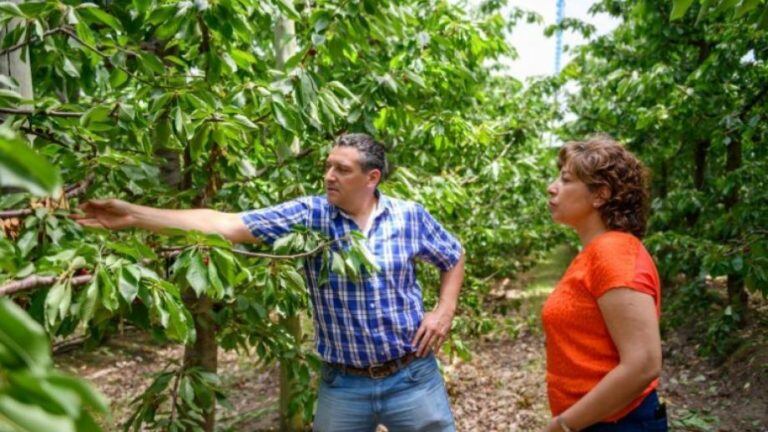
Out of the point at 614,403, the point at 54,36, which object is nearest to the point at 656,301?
the point at 614,403

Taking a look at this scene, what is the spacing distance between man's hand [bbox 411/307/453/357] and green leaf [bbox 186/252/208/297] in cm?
117

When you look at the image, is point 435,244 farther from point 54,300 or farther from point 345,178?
point 54,300

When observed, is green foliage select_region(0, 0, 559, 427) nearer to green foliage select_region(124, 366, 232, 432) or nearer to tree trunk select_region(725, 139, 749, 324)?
green foliage select_region(124, 366, 232, 432)

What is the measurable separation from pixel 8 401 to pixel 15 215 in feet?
5.27

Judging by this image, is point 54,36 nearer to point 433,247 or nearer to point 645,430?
point 433,247

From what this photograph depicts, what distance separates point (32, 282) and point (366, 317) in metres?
1.40

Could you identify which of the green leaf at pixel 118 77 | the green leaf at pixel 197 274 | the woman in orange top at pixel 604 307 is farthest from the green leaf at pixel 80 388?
the green leaf at pixel 118 77

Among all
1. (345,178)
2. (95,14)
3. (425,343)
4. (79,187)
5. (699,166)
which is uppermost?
(699,166)

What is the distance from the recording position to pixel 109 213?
2.13m

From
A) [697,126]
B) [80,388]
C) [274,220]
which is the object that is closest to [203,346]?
[274,220]

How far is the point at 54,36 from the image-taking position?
2.20 m

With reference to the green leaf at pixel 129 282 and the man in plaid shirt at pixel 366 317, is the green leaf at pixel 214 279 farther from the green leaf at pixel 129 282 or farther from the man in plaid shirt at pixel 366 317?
the man in plaid shirt at pixel 366 317

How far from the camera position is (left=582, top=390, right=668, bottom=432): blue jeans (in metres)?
1.82

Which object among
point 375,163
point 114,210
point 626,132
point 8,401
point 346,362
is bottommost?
point 8,401
